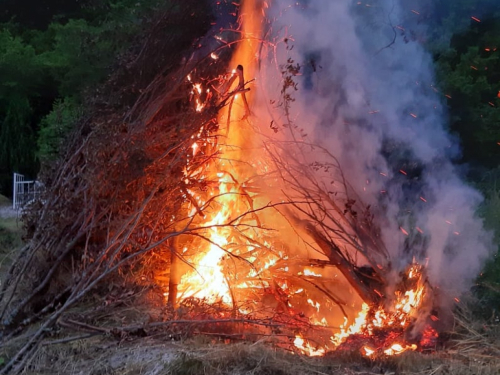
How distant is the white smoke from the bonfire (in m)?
0.16

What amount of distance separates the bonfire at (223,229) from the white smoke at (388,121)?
0.53 ft

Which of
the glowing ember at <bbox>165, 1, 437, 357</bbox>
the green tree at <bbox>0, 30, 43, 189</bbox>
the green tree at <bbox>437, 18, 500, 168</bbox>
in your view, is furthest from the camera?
the green tree at <bbox>0, 30, 43, 189</bbox>

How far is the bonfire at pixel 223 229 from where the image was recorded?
4887 millimetres

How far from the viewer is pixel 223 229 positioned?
5.91 metres

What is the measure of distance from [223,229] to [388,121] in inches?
83.7

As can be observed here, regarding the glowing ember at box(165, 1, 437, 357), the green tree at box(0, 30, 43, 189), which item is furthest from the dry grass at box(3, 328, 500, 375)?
the green tree at box(0, 30, 43, 189)

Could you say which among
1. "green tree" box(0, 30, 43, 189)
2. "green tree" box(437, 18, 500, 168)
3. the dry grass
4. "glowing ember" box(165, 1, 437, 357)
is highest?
"green tree" box(0, 30, 43, 189)

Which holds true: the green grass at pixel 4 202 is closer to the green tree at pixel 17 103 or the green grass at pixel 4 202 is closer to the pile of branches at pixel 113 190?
the green tree at pixel 17 103

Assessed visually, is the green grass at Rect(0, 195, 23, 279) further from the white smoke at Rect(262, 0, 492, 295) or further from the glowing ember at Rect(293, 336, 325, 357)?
the white smoke at Rect(262, 0, 492, 295)

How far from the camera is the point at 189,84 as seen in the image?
591 cm

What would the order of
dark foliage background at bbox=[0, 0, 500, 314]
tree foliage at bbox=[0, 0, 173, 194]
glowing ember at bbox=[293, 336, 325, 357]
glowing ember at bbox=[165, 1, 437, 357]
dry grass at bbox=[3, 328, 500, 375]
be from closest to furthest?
dry grass at bbox=[3, 328, 500, 375] → glowing ember at bbox=[293, 336, 325, 357] → glowing ember at bbox=[165, 1, 437, 357] → dark foliage background at bbox=[0, 0, 500, 314] → tree foliage at bbox=[0, 0, 173, 194]

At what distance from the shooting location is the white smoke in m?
5.43

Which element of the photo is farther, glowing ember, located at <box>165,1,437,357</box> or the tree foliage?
the tree foliage

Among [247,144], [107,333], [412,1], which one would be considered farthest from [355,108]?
[107,333]
